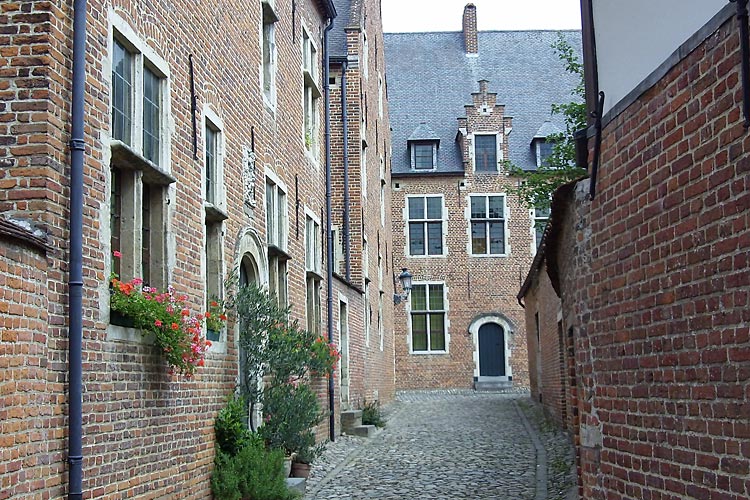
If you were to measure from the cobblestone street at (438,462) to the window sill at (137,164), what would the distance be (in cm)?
451

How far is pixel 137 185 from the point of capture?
7.59 m

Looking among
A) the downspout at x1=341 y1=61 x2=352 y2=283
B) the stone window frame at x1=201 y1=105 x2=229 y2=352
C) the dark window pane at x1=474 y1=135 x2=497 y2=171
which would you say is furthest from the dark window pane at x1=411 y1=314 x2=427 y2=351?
the stone window frame at x1=201 y1=105 x2=229 y2=352

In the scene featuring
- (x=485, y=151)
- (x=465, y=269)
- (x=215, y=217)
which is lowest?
(x=215, y=217)

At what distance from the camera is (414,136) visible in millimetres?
37094

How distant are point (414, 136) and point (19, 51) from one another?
31.5 m

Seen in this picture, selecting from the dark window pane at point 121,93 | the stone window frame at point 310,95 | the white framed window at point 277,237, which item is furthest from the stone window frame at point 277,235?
the dark window pane at point 121,93

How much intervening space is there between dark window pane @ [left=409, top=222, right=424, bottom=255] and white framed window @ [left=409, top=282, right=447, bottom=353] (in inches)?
51.0

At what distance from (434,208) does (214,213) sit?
27393mm

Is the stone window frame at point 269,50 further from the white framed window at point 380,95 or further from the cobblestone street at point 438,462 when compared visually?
the white framed window at point 380,95

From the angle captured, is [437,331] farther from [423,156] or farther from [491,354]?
[423,156]

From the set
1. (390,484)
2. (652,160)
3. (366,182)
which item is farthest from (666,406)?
(366,182)

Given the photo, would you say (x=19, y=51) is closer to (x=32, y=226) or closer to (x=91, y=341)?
(x=32, y=226)

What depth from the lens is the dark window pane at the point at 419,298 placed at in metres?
36.6

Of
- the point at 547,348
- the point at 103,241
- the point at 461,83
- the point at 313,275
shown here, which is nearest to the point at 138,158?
the point at 103,241
